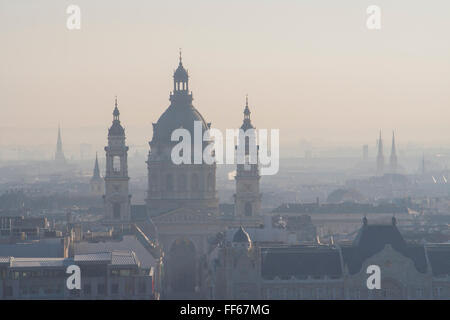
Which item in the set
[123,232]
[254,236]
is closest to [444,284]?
[254,236]

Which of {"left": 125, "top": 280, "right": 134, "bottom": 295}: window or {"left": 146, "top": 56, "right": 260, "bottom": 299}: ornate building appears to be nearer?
{"left": 125, "top": 280, "right": 134, "bottom": 295}: window

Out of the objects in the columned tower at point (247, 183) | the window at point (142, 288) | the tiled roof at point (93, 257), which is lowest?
the window at point (142, 288)

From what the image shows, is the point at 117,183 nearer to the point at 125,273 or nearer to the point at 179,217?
the point at 179,217

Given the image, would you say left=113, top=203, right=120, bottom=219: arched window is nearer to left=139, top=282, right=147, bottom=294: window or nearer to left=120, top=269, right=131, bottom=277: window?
left=120, top=269, right=131, bottom=277: window

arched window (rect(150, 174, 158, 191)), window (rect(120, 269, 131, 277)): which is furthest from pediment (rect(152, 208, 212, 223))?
window (rect(120, 269, 131, 277))

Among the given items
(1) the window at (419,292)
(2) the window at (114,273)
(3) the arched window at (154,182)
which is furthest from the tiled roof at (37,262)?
(3) the arched window at (154,182)

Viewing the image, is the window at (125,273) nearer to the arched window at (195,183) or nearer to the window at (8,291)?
the window at (8,291)

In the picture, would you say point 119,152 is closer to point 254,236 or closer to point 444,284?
point 254,236

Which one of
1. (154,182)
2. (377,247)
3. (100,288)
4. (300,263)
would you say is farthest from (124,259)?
(154,182)
